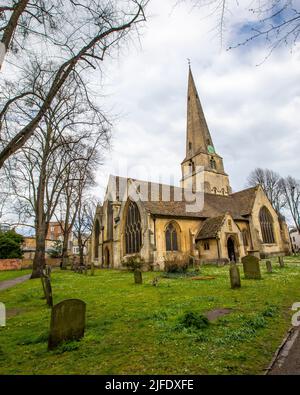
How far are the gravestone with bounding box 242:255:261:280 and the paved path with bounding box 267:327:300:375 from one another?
7693 mm

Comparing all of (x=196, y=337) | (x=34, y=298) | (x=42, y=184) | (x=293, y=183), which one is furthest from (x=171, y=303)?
(x=293, y=183)

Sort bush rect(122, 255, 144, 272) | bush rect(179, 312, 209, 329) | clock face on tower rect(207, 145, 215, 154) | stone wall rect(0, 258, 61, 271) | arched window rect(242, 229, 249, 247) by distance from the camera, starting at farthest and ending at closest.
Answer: clock face on tower rect(207, 145, 215, 154) → stone wall rect(0, 258, 61, 271) → arched window rect(242, 229, 249, 247) → bush rect(122, 255, 144, 272) → bush rect(179, 312, 209, 329)

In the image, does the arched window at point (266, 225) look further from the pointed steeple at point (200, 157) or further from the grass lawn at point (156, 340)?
the grass lawn at point (156, 340)

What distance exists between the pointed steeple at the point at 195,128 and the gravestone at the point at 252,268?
31.1 m

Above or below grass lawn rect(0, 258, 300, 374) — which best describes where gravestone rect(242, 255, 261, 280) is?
above

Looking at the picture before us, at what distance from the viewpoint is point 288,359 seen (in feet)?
12.5

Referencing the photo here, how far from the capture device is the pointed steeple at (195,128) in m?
42.7

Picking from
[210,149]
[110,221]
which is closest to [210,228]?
[110,221]

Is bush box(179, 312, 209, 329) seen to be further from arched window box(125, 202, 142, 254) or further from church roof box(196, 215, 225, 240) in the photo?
arched window box(125, 202, 142, 254)

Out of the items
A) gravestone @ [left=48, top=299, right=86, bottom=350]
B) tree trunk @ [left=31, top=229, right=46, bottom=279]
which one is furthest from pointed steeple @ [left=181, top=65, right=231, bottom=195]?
gravestone @ [left=48, top=299, right=86, bottom=350]

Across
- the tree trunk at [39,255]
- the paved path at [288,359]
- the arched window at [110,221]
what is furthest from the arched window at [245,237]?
the paved path at [288,359]

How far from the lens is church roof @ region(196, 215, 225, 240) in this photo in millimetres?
22547

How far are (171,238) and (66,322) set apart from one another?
18.9m

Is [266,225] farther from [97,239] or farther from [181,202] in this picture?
[97,239]
